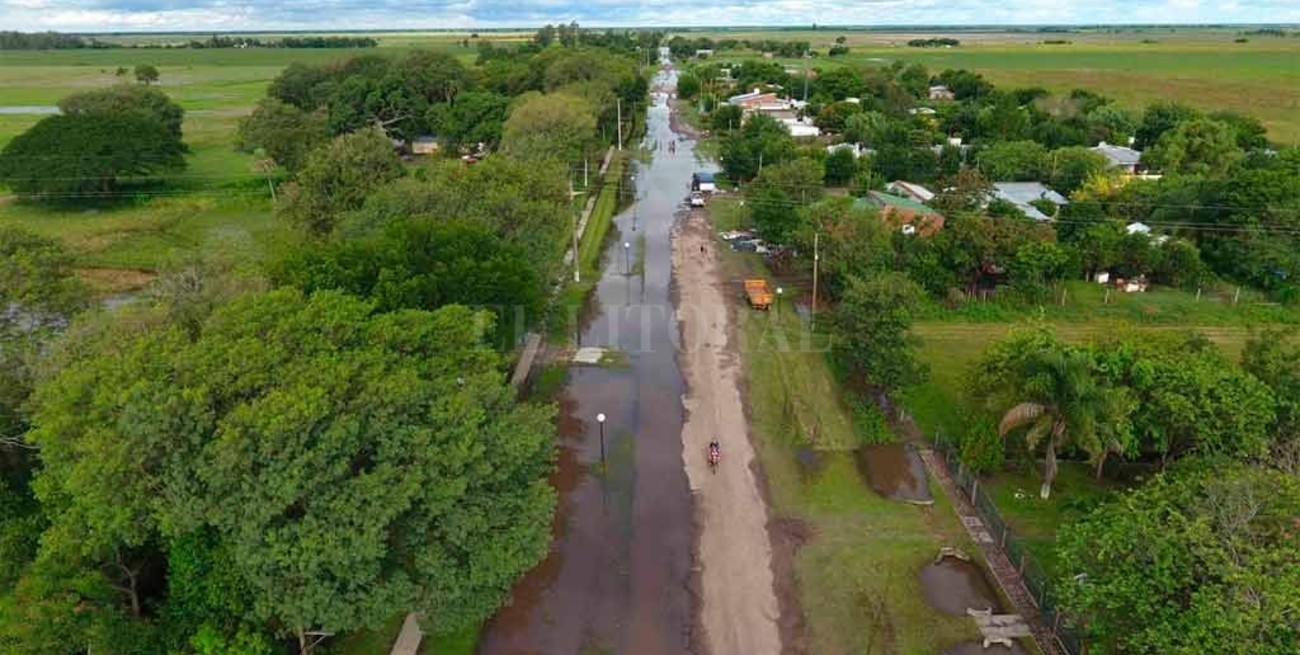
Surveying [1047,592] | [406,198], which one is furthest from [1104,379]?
[406,198]

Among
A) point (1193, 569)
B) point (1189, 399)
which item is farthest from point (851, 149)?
point (1193, 569)

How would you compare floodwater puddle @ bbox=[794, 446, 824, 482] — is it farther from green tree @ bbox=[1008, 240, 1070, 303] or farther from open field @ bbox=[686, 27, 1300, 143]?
open field @ bbox=[686, 27, 1300, 143]

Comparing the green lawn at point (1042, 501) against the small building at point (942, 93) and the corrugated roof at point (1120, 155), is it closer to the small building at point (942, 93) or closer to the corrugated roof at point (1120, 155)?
the corrugated roof at point (1120, 155)

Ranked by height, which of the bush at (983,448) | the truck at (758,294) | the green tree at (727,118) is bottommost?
the bush at (983,448)

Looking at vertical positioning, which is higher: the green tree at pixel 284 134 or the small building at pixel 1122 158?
the green tree at pixel 284 134

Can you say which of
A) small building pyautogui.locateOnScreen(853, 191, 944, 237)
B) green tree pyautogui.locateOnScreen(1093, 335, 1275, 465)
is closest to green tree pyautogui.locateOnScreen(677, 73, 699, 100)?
small building pyautogui.locateOnScreen(853, 191, 944, 237)

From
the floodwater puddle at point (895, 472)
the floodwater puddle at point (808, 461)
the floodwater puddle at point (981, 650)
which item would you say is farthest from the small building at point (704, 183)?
the floodwater puddle at point (981, 650)

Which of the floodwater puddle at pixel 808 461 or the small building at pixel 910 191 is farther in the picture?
the small building at pixel 910 191
